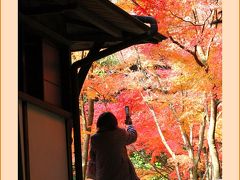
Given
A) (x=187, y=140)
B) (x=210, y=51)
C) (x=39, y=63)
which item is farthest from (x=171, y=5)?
(x=39, y=63)

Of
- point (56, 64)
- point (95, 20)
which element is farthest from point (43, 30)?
point (56, 64)

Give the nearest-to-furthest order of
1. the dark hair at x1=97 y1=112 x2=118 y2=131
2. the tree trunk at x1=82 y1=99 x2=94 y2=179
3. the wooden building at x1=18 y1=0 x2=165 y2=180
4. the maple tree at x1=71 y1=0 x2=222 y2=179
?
1. the wooden building at x1=18 y1=0 x2=165 y2=180
2. the dark hair at x1=97 y1=112 x2=118 y2=131
3. the maple tree at x1=71 y1=0 x2=222 y2=179
4. the tree trunk at x1=82 y1=99 x2=94 y2=179

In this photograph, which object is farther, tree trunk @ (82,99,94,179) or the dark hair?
tree trunk @ (82,99,94,179)

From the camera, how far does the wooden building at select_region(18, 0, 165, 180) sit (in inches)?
161

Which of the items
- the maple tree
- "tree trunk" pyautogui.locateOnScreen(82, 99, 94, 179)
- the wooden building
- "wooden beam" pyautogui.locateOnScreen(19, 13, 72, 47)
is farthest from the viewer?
"tree trunk" pyautogui.locateOnScreen(82, 99, 94, 179)

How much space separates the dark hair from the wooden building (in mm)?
280

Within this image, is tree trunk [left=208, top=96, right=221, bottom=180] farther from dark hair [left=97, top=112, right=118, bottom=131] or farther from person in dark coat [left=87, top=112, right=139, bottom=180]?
dark hair [left=97, top=112, right=118, bottom=131]

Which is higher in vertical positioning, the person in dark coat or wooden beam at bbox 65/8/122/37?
wooden beam at bbox 65/8/122/37

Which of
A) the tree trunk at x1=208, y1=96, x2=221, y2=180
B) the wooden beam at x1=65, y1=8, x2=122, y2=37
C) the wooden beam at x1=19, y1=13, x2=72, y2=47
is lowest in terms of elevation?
the tree trunk at x1=208, y1=96, x2=221, y2=180

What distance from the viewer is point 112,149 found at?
5629 millimetres

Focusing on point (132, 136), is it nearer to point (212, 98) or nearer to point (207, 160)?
point (212, 98)

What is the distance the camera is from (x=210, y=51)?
12.0 m

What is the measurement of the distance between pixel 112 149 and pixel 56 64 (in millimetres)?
1181

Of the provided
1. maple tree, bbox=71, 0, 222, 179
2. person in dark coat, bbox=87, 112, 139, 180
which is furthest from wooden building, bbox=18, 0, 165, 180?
maple tree, bbox=71, 0, 222, 179
